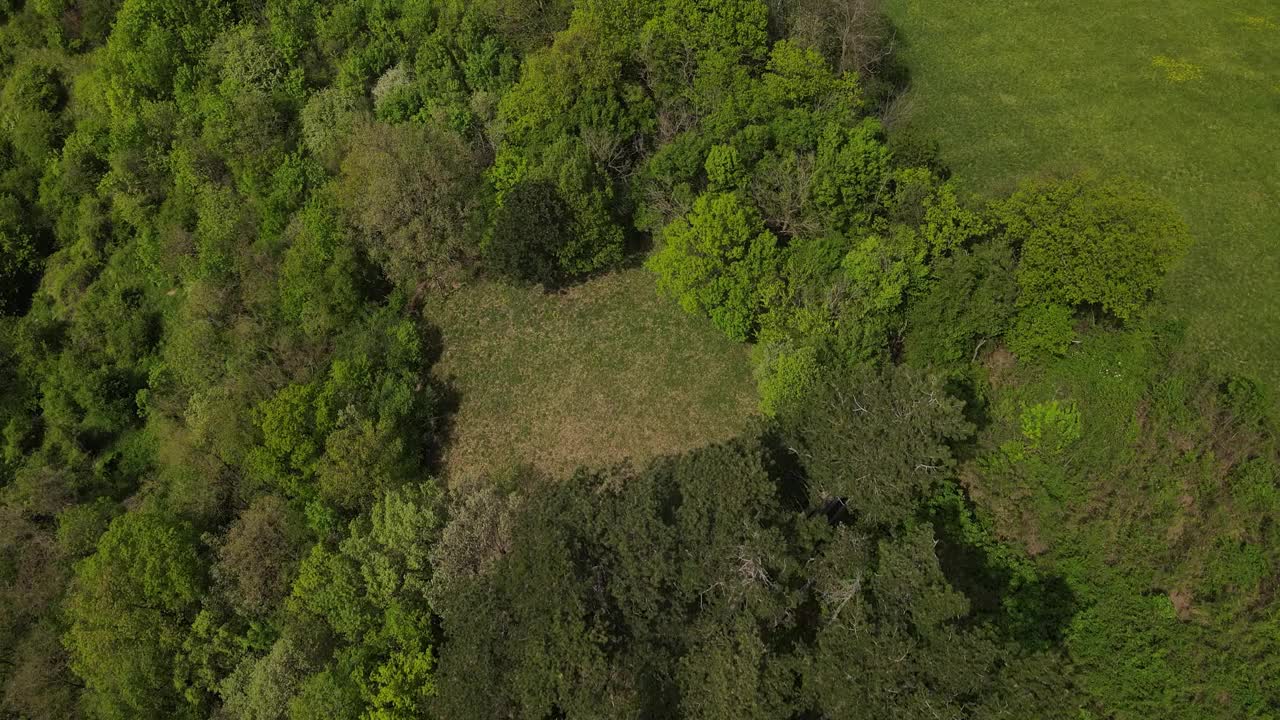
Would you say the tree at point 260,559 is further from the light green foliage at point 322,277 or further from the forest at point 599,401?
the light green foliage at point 322,277

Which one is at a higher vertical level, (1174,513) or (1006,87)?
(1006,87)

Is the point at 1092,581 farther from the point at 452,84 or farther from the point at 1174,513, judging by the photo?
the point at 452,84

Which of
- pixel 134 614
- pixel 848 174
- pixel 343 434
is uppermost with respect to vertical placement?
pixel 848 174

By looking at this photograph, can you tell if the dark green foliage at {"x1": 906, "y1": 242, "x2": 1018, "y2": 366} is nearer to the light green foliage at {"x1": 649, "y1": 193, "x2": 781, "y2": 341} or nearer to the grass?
the light green foliage at {"x1": 649, "y1": 193, "x2": 781, "y2": 341}

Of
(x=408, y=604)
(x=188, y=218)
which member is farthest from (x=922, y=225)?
(x=188, y=218)

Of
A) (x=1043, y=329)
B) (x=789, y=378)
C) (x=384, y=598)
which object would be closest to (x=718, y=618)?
(x=789, y=378)

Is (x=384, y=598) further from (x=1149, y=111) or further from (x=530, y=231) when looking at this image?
(x=1149, y=111)
